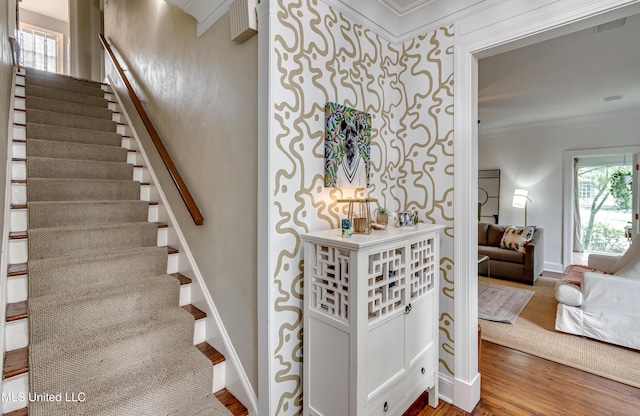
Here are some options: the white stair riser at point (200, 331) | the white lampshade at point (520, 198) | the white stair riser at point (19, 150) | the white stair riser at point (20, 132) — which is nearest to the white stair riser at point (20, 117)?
the white stair riser at point (20, 132)

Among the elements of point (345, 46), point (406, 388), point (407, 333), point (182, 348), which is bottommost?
point (406, 388)

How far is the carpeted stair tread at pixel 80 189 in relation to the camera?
215cm

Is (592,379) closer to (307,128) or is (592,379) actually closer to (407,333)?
(407,333)

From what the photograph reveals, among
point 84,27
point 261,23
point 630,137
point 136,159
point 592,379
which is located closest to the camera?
point 261,23

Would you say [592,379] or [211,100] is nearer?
[211,100]

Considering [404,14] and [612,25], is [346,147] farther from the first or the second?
[612,25]

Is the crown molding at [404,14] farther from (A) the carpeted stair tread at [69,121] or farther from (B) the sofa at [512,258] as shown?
(B) the sofa at [512,258]

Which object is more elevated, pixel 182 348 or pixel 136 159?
pixel 136 159

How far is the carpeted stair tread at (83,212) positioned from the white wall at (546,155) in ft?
20.1

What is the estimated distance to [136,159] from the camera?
2980 mm

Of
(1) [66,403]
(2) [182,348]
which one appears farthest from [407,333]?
(1) [66,403]

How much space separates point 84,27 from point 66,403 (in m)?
6.17

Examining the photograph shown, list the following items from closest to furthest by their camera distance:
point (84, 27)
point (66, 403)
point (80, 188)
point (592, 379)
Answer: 1. point (66, 403)
2. point (592, 379)
3. point (80, 188)
4. point (84, 27)

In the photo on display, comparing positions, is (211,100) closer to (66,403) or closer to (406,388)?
(66,403)
